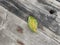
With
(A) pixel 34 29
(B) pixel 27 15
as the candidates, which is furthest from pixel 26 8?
(A) pixel 34 29

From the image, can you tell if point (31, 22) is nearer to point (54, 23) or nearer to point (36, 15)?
point (36, 15)

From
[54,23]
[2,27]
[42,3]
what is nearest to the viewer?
[54,23]

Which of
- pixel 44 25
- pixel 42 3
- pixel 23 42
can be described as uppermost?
pixel 42 3

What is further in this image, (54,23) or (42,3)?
(42,3)

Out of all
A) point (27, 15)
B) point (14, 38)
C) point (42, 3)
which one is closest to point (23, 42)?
point (14, 38)

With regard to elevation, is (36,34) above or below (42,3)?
below

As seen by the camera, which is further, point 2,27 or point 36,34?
point 2,27

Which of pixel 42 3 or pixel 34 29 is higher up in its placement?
pixel 42 3

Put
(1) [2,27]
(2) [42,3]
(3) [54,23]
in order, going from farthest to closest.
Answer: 1. (1) [2,27]
2. (2) [42,3]
3. (3) [54,23]

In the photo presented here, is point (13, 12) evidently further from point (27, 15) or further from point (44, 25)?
point (44, 25)
